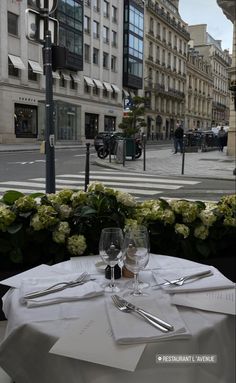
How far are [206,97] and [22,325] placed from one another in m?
2.66

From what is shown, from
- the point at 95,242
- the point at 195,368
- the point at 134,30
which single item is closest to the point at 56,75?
the point at 134,30

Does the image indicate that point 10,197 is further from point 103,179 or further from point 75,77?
point 103,179

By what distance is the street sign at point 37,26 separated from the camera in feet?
7.43

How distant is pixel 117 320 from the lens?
1.07 metres

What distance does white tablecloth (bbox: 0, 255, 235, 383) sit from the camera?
0.98 meters

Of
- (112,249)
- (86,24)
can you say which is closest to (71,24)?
(86,24)

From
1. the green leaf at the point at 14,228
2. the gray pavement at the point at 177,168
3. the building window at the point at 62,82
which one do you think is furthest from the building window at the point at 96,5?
the gray pavement at the point at 177,168

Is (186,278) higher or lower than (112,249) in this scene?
lower

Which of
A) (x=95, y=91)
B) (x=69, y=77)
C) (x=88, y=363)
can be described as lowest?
(x=88, y=363)

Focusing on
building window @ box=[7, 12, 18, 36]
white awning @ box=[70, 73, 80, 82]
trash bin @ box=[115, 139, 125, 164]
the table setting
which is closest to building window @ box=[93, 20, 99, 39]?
white awning @ box=[70, 73, 80, 82]

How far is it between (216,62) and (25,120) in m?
1.56

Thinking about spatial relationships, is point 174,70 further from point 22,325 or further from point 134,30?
point 22,325

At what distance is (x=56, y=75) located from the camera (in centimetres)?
265

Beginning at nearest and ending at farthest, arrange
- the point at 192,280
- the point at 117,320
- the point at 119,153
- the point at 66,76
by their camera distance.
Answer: the point at 117,320, the point at 192,280, the point at 66,76, the point at 119,153
